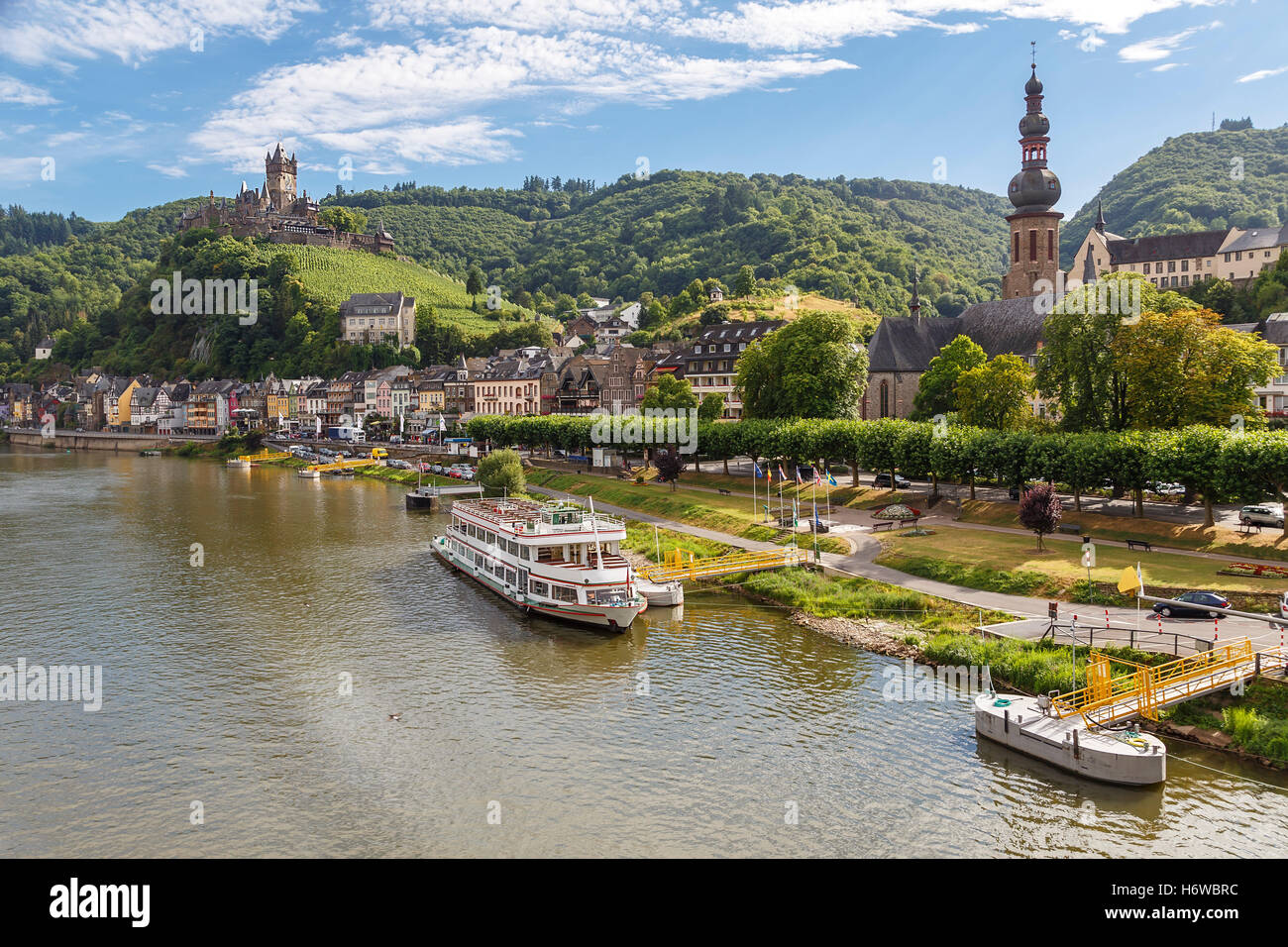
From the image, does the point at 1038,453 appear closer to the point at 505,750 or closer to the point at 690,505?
the point at 690,505

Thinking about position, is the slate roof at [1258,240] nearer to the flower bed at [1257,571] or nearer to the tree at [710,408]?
the tree at [710,408]

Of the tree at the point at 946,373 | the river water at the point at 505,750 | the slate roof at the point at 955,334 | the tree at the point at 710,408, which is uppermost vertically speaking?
the slate roof at the point at 955,334

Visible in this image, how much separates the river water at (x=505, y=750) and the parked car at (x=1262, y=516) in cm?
2589

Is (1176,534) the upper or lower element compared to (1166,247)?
lower

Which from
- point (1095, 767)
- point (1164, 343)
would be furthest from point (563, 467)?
point (1095, 767)

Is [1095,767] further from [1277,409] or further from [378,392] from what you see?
[378,392]

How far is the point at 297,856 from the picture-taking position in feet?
79.7

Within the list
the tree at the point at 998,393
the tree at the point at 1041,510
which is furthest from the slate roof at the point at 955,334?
the tree at the point at 1041,510

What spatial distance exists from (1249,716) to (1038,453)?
29.4 metres

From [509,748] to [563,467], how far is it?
76.0m

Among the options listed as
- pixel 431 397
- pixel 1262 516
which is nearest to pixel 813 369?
pixel 1262 516

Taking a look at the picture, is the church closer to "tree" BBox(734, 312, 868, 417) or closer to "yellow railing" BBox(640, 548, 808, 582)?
"tree" BBox(734, 312, 868, 417)

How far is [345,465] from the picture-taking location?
135 meters

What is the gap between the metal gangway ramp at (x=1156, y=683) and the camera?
3002 centimetres
